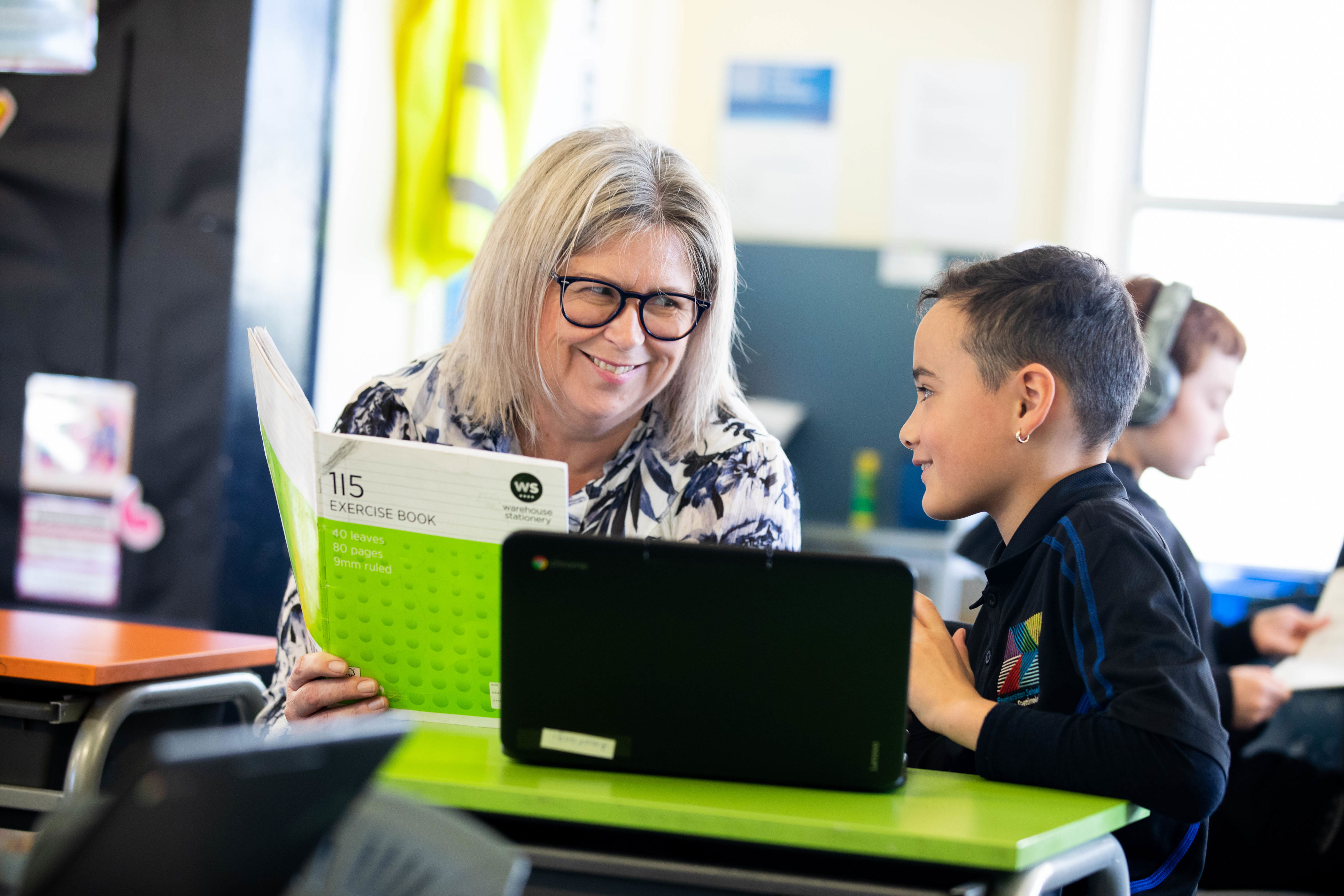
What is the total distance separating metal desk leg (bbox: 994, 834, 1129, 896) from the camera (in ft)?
2.38

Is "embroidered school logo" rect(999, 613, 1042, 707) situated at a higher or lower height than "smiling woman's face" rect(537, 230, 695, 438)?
lower

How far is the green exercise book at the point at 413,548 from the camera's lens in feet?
3.09

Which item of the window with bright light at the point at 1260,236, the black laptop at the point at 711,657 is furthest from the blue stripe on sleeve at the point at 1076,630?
the window with bright light at the point at 1260,236

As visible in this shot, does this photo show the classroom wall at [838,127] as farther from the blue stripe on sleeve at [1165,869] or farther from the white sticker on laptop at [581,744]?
the white sticker on laptop at [581,744]

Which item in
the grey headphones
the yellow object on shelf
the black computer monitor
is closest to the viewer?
the black computer monitor

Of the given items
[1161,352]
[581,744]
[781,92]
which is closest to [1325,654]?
[1161,352]

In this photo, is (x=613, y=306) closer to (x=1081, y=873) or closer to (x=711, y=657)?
(x=711, y=657)

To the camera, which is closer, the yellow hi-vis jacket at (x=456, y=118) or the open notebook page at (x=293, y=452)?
the open notebook page at (x=293, y=452)

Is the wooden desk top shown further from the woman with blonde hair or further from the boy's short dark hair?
the boy's short dark hair

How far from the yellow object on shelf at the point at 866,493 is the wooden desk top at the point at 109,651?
7.14 feet

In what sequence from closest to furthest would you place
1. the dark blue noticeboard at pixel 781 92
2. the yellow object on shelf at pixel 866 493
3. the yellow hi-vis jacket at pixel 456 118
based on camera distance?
the yellow hi-vis jacket at pixel 456 118
the yellow object on shelf at pixel 866 493
the dark blue noticeboard at pixel 781 92

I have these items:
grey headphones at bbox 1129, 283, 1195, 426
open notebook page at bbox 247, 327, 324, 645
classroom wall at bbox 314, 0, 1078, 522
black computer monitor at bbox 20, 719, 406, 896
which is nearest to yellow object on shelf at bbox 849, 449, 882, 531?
classroom wall at bbox 314, 0, 1078, 522

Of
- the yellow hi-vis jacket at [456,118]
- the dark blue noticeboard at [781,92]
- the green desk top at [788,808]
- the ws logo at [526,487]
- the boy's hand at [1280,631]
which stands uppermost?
the dark blue noticeboard at [781,92]

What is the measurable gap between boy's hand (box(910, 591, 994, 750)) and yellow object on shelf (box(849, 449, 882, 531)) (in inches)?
95.5
